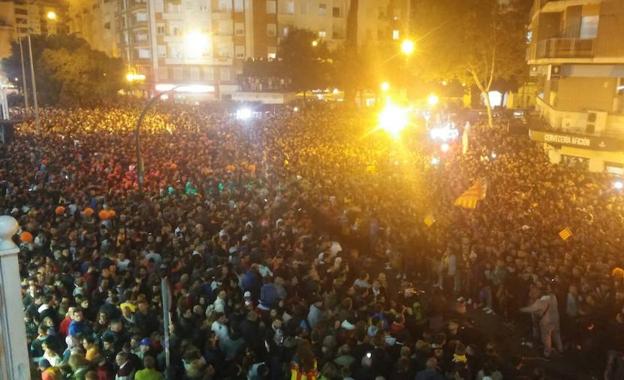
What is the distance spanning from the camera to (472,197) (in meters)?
15.6

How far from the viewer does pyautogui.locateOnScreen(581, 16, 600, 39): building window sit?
2425 cm

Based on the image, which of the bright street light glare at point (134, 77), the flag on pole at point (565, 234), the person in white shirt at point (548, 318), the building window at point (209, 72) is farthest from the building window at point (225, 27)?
the person in white shirt at point (548, 318)

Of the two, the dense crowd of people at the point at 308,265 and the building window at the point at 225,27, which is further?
the building window at the point at 225,27

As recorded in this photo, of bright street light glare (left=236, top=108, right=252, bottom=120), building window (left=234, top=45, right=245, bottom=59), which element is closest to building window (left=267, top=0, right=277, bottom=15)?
building window (left=234, top=45, right=245, bottom=59)


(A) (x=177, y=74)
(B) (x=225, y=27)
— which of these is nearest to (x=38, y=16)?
(A) (x=177, y=74)

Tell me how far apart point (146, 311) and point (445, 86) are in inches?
2262

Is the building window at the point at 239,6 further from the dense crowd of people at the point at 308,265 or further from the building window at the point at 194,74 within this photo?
the dense crowd of people at the point at 308,265

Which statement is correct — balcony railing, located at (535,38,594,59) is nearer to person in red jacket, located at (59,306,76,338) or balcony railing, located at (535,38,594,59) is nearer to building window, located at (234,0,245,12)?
person in red jacket, located at (59,306,76,338)

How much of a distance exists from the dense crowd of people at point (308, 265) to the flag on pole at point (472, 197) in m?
0.40

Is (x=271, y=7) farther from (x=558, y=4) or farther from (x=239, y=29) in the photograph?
(x=558, y=4)

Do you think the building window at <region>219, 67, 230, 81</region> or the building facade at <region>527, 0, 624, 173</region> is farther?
the building window at <region>219, 67, 230, 81</region>

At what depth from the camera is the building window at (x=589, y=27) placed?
24253 mm

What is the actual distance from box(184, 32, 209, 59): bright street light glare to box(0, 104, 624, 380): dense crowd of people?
4501cm

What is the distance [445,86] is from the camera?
61375 millimetres
